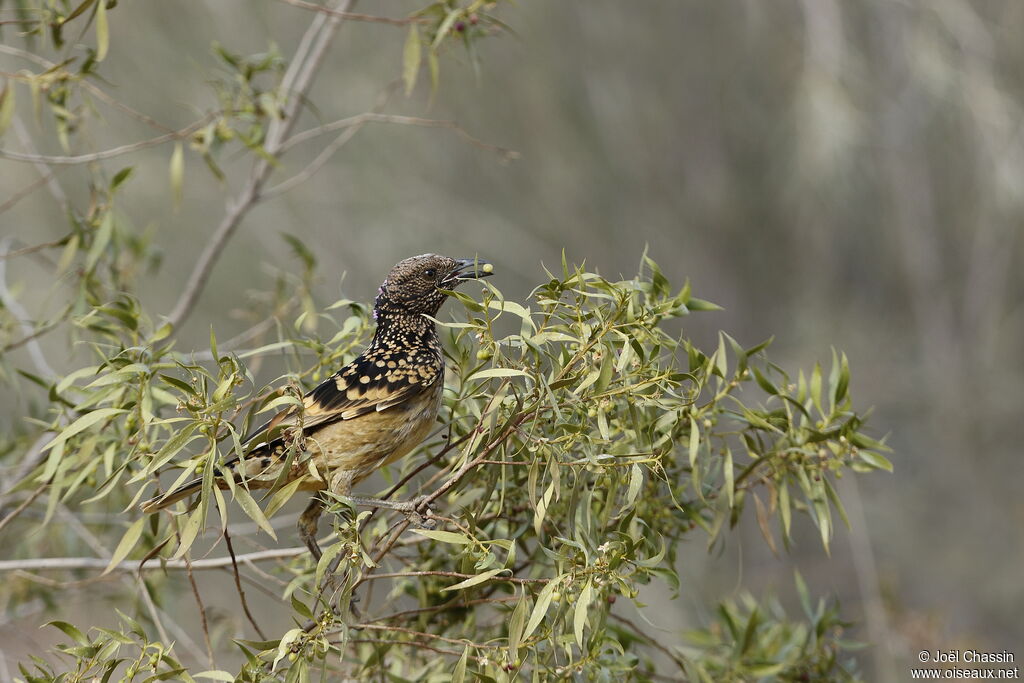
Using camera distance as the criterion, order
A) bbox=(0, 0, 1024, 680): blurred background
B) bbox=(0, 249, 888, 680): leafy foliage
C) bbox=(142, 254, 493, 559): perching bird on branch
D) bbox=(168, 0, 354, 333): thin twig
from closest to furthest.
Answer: bbox=(0, 249, 888, 680): leafy foliage
bbox=(142, 254, 493, 559): perching bird on branch
bbox=(168, 0, 354, 333): thin twig
bbox=(0, 0, 1024, 680): blurred background

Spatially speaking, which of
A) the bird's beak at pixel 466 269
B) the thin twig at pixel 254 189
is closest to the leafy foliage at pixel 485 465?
the bird's beak at pixel 466 269

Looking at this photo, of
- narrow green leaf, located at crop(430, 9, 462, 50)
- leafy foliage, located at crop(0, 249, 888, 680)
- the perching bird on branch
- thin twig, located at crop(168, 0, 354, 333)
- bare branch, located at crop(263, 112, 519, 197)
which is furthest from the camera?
thin twig, located at crop(168, 0, 354, 333)

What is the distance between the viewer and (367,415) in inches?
72.7

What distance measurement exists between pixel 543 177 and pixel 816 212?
2.24m

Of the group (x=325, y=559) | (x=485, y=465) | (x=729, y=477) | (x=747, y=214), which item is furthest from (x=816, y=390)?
(x=747, y=214)

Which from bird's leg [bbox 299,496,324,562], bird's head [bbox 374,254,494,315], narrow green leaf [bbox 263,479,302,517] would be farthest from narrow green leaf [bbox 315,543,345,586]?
bird's head [bbox 374,254,494,315]

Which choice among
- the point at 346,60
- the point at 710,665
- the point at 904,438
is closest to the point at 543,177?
the point at 346,60

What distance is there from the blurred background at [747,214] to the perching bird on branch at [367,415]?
568 cm

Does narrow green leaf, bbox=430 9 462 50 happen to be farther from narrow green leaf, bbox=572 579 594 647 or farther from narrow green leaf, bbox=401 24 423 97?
narrow green leaf, bbox=572 579 594 647

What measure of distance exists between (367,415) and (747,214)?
23.0ft

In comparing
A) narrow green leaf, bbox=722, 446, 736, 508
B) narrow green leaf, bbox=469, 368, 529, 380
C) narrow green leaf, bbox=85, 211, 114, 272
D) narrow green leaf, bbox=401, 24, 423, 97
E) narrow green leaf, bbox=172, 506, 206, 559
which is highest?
narrow green leaf, bbox=401, 24, 423, 97

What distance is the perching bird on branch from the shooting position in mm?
1774

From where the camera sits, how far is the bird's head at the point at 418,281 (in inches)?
78.4

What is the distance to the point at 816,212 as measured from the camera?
7.68 metres
